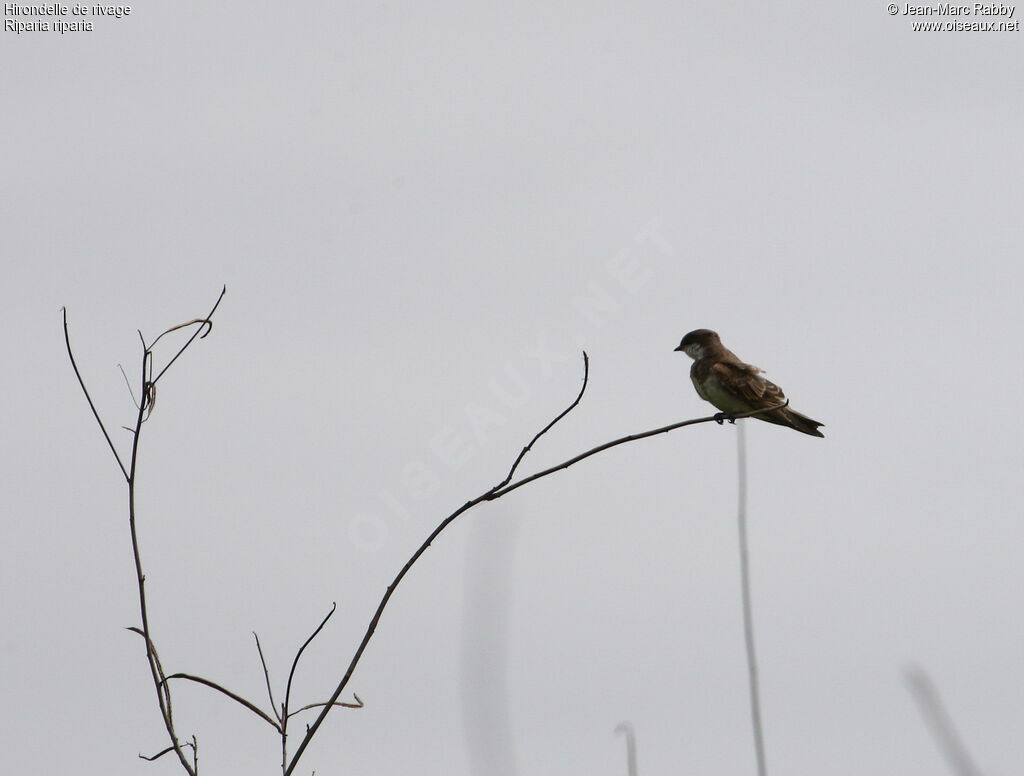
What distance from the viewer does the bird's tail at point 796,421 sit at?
7961 mm

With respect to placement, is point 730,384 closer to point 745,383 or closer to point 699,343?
point 745,383

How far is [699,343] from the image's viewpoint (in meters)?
11.3

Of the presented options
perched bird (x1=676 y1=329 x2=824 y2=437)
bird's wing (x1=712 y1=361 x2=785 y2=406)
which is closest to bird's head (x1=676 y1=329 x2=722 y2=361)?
perched bird (x1=676 y1=329 x2=824 y2=437)

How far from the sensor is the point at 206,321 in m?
4.45

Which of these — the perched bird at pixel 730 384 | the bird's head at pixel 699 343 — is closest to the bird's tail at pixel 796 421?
the perched bird at pixel 730 384

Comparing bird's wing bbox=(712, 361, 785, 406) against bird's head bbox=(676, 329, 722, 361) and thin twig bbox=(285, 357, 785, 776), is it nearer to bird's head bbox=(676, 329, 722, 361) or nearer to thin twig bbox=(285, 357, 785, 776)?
bird's head bbox=(676, 329, 722, 361)

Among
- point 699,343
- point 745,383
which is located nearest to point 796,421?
point 745,383

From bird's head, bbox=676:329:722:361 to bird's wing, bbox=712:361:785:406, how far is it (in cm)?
50

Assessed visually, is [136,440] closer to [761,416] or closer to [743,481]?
[743,481]

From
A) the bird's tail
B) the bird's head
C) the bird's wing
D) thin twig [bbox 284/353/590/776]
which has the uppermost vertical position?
the bird's head

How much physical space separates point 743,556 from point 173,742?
174cm

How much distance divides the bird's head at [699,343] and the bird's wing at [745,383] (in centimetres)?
50

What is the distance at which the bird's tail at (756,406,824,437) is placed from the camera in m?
7.96

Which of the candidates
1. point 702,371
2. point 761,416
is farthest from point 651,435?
point 702,371
